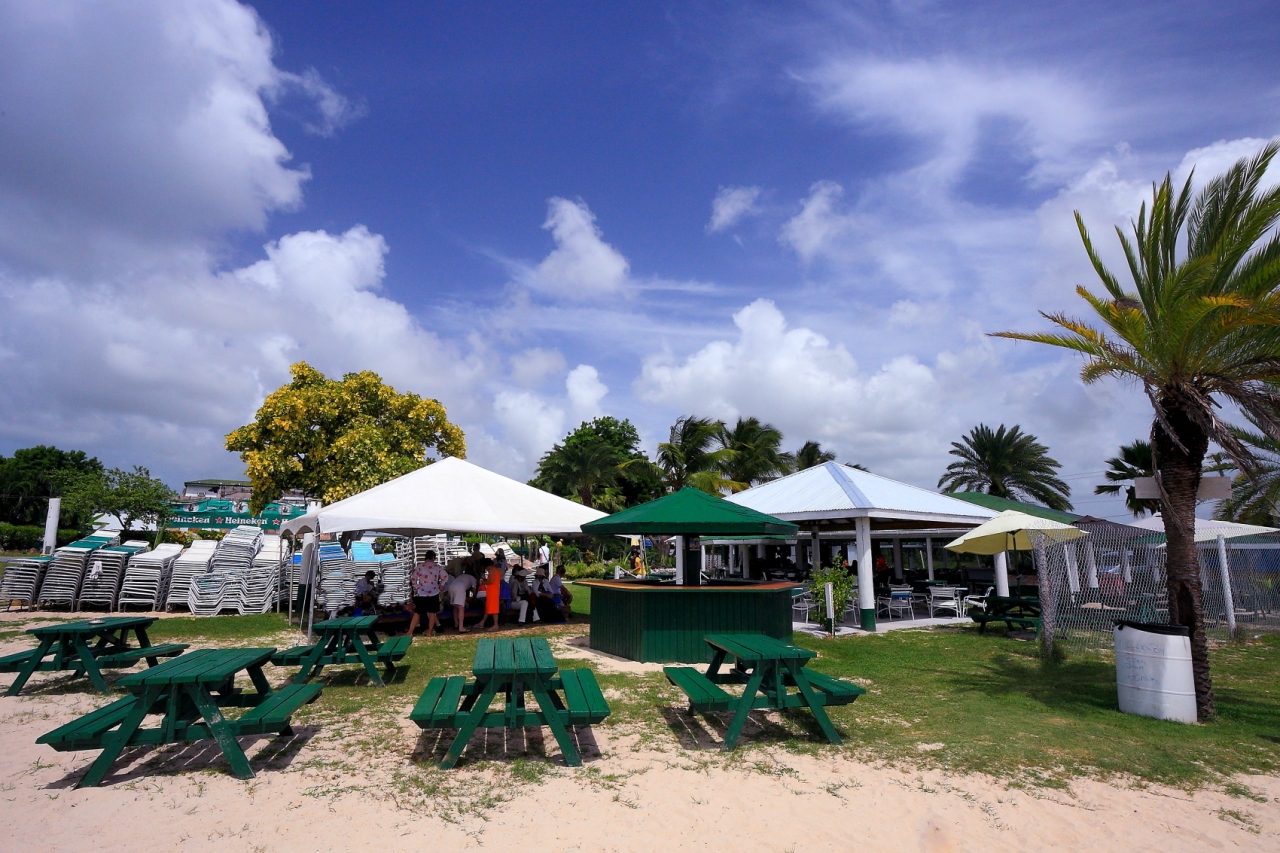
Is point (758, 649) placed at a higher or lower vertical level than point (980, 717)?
higher

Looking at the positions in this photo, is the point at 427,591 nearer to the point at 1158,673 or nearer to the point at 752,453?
the point at 1158,673

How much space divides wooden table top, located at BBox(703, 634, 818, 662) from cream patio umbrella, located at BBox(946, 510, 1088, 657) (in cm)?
553

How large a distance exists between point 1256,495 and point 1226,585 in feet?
17.8

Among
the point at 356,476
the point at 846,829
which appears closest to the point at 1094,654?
the point at 846,829

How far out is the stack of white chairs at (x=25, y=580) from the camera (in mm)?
14883

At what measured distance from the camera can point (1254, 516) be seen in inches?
704

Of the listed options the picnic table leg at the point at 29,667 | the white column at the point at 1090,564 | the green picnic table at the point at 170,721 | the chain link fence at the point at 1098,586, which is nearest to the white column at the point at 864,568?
the chain link fence at the point at 1098,586

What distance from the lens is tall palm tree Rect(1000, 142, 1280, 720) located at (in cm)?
662

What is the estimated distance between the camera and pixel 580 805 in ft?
14.5

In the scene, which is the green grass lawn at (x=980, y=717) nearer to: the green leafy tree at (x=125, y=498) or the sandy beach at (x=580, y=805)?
the sandy beach at (x=580, y=805)

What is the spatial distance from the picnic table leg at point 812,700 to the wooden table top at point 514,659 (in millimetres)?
1917

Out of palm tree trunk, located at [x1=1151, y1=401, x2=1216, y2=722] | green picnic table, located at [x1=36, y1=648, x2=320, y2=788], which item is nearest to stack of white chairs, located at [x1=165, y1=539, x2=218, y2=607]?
green picnic table, located at [x1=36, y1=648, x2=320, y2=788]

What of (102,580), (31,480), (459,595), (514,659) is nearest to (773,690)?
(514,659)

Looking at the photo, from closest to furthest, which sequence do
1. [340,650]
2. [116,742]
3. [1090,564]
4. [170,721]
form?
1. [116,742]
2. [170,721]
3. [340,650]
4. [1090,564]
